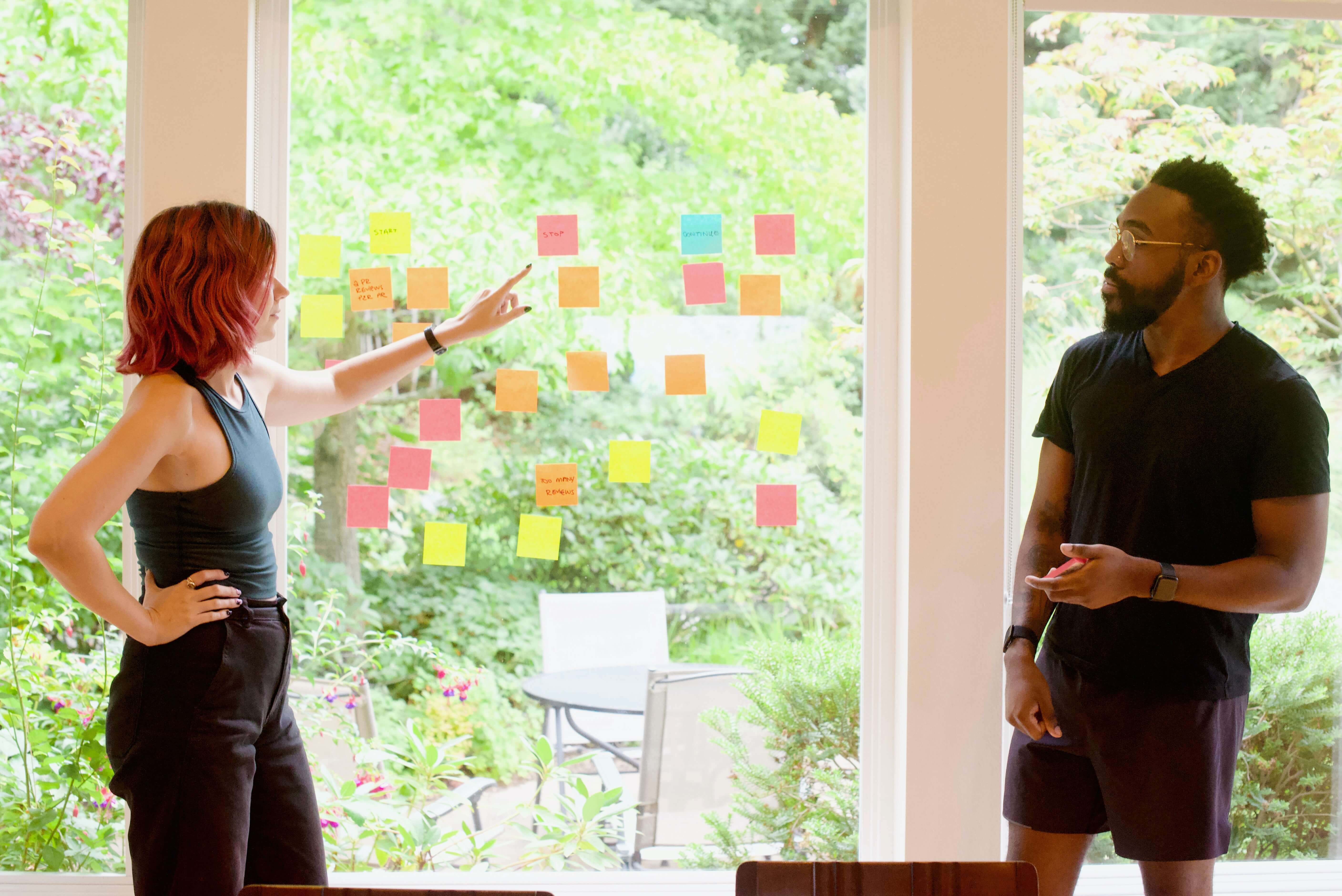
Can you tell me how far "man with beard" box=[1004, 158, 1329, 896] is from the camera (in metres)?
1.65

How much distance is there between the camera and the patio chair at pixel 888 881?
123cm

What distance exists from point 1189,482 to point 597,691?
137 centimetres

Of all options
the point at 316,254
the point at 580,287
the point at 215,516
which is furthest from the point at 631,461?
the point at 215,516

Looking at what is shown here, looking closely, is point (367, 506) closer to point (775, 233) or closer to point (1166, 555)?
→ point (775, 233)

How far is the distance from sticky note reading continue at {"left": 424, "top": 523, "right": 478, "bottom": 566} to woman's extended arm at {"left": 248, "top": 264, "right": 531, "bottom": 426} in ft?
1.18

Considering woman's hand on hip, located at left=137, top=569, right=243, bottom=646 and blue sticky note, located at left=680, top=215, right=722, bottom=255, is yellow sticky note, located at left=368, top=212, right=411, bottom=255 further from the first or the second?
woman's hand on hip, located at left=137, top=569, right=243, bottom=646

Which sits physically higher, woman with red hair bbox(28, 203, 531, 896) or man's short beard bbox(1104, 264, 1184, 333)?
man's short beard bbox(1104, 264, 1184, 333)

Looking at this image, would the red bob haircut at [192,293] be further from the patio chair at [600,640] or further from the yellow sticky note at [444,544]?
the patio chair at [600,640]

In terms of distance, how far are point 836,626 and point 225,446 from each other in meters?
1.43

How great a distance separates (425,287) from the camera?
7.47 feet

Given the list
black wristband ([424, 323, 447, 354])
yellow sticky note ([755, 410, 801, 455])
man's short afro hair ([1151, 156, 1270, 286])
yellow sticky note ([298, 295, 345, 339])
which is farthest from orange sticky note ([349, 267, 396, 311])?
man's short afro hair ([1151, 156, 1270, 286])

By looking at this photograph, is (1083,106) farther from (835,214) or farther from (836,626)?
(836,626)

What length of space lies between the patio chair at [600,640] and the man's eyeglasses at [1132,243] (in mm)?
1270

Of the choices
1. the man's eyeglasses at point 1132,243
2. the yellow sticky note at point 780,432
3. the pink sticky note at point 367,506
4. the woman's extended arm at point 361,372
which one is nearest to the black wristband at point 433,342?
the woman's extended arm at point 361,372
